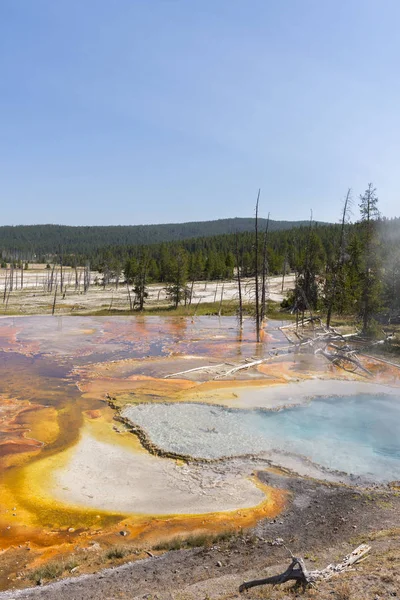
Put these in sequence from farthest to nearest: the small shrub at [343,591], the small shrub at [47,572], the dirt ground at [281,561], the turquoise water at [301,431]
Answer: the turquoise water at [301,431] < the small shrub at [47,572] < the dirt ground at [281,561] < the small shrub at [343,591]

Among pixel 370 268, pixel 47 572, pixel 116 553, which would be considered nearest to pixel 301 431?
pixel 116 553

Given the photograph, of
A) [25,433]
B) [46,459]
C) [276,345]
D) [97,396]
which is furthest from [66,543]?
[276,345]

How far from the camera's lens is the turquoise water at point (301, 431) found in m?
12.9

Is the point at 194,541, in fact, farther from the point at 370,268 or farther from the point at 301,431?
the point at 370,268

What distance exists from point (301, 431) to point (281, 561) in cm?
739

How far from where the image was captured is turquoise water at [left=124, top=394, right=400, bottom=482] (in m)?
12.9

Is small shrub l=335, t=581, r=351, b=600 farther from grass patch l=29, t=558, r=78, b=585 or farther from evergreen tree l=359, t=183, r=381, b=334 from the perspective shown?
evergreen tree l=359, t=183, r=381, b=334

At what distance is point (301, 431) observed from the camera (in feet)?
48.8

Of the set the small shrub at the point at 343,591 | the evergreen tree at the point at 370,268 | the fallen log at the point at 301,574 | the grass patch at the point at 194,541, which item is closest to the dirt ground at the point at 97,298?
the evergreen tree at the point at 370,268

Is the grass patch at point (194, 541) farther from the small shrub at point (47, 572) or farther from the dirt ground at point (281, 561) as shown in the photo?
the small shrub at point (47, 572)

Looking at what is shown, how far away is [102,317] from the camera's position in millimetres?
49094

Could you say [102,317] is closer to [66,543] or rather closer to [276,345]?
[276,345]

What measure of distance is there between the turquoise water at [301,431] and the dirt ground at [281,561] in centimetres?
222

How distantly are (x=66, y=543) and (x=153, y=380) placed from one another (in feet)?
41.4
